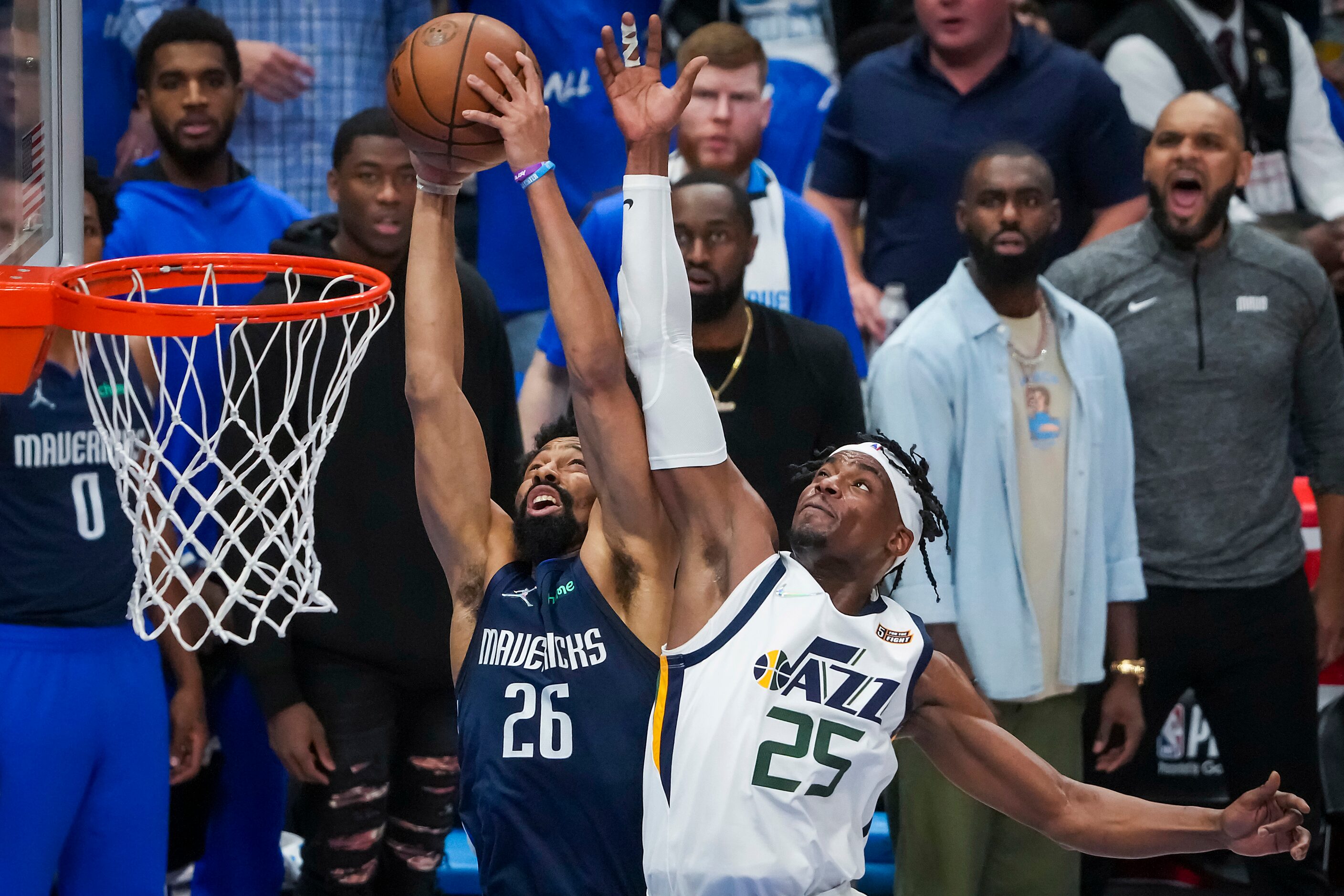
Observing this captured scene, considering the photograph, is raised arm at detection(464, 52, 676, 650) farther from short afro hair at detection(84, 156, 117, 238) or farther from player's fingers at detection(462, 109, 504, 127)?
short afro hair at detection(84, 156, 117, 238)

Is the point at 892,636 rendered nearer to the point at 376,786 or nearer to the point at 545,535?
the point at 545,535

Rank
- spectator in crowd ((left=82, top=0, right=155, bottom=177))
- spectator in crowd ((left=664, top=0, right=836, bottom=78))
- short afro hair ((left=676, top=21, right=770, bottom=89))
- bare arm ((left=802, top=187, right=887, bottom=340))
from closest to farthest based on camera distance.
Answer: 1. short afro hair ((left=676, top=21, right=770, bottom=89))
2. bare arm ((left=802, top=187, right=887, bottom=340))
3. spectator in crowd ((left=82, top=0, right=155, bottom=177))
4. spectator in crowd ((left=664, top=0, right=836, bottom=78))

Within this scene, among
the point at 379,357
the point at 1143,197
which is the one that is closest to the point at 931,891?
the point at 379,357

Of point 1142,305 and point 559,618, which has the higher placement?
point 1142,305

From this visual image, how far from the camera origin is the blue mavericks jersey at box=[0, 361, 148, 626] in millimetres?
4688

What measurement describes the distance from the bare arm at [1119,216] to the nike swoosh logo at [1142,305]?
66 centimetres

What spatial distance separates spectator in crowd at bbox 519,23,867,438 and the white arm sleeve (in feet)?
6.21

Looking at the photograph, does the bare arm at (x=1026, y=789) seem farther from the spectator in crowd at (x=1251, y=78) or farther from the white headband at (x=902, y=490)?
the spectator in crowd at (x=1251, y=78)

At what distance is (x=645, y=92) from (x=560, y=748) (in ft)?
4.66

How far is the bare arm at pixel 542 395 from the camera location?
554cm

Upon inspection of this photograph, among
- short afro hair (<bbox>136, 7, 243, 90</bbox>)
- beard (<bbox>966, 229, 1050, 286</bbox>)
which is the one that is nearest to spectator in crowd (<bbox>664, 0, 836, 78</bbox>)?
beard (<bbox>966, 229, 1050, 286</bbox>)

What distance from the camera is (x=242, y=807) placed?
5273 mm

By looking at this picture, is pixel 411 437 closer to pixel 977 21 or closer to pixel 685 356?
pixel 685 356

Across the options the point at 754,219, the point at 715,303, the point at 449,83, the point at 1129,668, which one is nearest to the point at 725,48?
the point at 754,219
